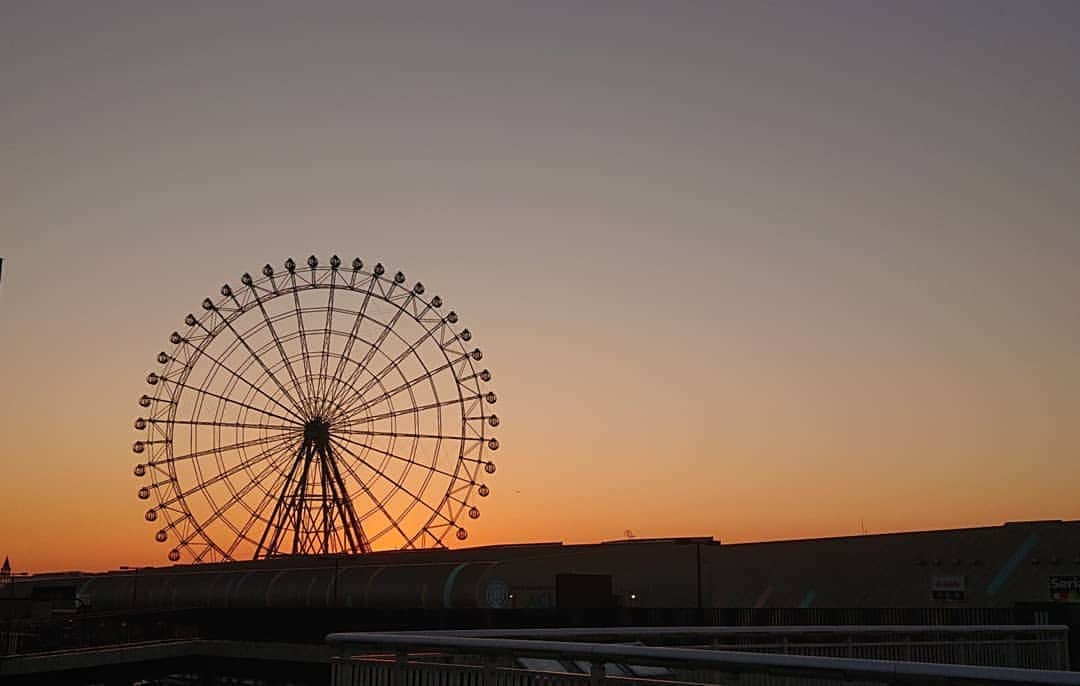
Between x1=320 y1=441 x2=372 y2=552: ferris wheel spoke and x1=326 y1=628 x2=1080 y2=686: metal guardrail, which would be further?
x1=320 y1=441 x2=372 y2=552: ferris wheel spoke

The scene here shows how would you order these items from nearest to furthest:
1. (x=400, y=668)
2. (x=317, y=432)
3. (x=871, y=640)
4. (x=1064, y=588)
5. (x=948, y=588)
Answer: (x=400, y=668) < (x=871, y=640) < (x=1064, y=588) < (x=948, y=588) < (x=317, y=432)

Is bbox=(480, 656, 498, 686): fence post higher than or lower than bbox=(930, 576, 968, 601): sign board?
lower

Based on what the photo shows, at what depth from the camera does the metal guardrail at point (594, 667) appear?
788 cm

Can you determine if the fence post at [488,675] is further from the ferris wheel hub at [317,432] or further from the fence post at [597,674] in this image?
the ferris wheel hub at [317,432]

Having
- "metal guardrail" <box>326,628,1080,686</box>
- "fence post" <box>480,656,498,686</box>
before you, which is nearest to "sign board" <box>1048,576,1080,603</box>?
"metal guardrail" <box>326,628,1080,686</box>

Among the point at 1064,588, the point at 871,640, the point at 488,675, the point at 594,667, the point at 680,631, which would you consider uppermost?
the point at 1064,588

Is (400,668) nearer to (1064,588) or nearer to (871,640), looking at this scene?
(871,640)

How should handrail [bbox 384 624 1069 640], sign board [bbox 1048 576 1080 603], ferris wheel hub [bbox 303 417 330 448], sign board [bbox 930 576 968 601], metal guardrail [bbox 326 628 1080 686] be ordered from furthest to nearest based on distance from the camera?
ferris wheel hub [bbox 303 417 330 448] < sign board [bbox 930 576 968 601] < sign board [bbox 1048 576 1080 603] < handrail [bbox 384 624 1069 640] < metal guardrail [bbox 326 628 1080 686]

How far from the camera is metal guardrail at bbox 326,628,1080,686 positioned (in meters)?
7.88

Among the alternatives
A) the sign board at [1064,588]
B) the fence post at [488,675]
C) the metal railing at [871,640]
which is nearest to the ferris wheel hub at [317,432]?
the sign board at [1064,588]

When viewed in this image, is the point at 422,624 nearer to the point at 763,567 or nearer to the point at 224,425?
the point at 763,567

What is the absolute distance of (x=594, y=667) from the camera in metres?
10.2

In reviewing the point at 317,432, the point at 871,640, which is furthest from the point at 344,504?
the point at 871,640

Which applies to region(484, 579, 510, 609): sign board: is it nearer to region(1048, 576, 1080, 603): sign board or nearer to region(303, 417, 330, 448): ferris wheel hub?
region(303, 417, 330, 448): ferris wheel hub
